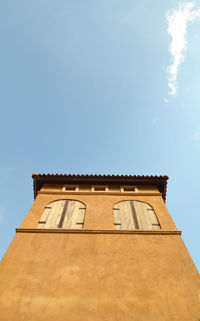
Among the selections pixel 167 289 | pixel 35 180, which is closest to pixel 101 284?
pixel 167 289

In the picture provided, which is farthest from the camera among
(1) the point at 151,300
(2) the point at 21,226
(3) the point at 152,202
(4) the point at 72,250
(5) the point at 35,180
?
(5) the point at 35,180

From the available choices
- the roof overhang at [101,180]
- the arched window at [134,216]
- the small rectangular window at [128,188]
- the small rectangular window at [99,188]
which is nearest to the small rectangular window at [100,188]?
the small rectangular window at [99,188]

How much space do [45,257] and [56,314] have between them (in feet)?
6.03

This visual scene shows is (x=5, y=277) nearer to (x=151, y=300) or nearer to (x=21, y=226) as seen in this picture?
(x=21, y=226)

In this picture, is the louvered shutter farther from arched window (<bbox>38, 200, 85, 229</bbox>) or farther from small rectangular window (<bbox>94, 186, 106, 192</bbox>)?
small rectangular window (<bbox>94, 186, 106, 192</bbox>)

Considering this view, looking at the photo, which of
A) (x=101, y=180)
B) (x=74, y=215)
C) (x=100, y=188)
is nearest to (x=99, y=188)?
(x=100, y=188)

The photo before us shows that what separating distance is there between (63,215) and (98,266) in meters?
3.04

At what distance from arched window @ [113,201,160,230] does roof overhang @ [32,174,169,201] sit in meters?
2.05

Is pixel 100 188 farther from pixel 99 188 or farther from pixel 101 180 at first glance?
pixel 101 180

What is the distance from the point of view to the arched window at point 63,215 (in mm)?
8289

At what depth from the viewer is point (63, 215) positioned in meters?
8.90

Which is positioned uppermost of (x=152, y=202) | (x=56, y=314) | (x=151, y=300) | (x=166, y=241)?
(x=152, y=202)

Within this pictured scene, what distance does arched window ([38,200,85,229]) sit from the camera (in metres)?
8.29

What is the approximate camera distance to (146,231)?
305 inches
